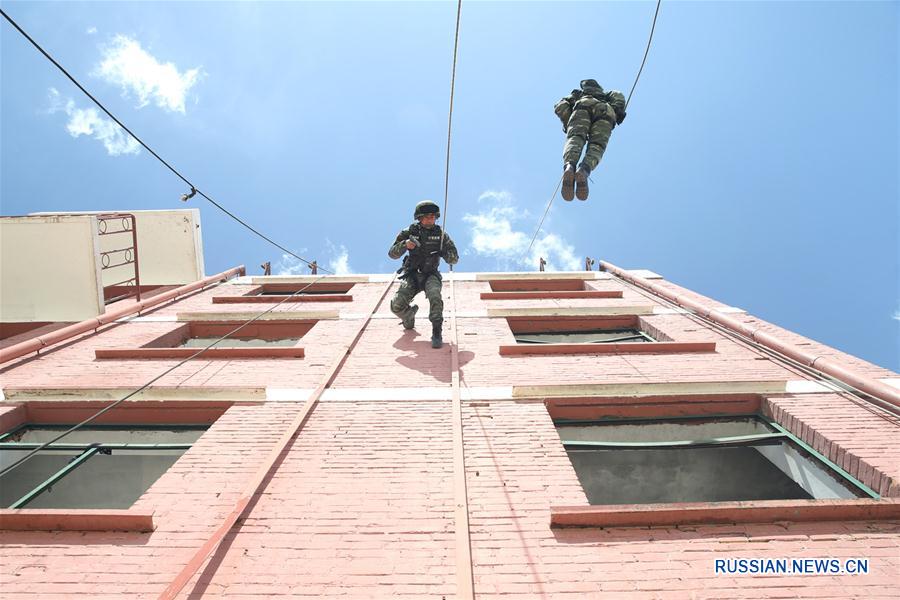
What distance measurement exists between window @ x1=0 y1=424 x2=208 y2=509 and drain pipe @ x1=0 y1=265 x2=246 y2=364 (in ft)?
5.87

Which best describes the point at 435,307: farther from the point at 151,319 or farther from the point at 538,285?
the point at 151,319

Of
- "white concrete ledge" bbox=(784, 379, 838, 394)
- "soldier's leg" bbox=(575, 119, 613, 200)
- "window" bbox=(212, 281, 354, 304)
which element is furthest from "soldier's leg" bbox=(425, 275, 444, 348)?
"white concrete ledge" bbox=(784, 379, 838, 394)

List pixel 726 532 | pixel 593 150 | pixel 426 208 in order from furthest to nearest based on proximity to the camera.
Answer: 1. pixel 593 150
2. pixel 426 208
3. pixel 726 532

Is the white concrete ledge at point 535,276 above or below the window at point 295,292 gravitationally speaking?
above

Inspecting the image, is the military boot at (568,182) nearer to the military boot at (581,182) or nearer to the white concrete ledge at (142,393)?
the military boot at (581,182)

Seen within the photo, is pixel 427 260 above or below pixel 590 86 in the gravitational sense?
below

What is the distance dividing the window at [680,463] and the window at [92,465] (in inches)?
188

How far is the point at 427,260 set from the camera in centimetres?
721

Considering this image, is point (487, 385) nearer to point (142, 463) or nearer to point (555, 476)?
point (555, 476)

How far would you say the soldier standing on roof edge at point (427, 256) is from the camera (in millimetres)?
6961

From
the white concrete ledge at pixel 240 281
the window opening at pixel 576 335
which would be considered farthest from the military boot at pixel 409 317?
the white concrete ledge at pixel 240 281

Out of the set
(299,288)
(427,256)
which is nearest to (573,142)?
(427,256)

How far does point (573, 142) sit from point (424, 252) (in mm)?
3149

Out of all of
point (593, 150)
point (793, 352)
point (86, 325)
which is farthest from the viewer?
point (86, 325)
